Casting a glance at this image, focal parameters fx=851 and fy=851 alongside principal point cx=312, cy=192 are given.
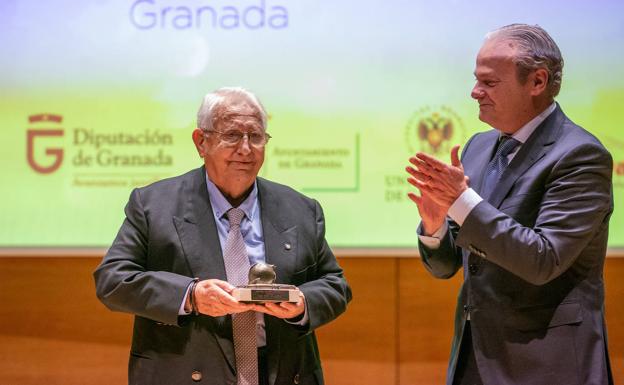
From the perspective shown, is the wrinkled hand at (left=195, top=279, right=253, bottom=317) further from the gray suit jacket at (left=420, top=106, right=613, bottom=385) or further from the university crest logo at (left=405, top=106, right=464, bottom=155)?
the university crest logo at (left=405, top=106, right=464, bottom=155)

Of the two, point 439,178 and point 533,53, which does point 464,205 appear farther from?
point 533,53

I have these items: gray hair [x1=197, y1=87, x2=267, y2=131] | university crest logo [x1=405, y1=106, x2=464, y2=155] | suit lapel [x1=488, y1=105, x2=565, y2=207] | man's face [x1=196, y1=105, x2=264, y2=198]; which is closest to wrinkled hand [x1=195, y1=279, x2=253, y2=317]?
man's face [x1=196, y1=105, x2=264, y2=198]

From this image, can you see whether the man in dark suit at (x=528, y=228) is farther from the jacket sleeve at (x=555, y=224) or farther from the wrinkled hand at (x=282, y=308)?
the wrinkled hand at (x=282, y=308)

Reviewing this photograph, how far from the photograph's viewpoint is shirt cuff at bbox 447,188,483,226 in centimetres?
216

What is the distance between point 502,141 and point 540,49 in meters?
0.29

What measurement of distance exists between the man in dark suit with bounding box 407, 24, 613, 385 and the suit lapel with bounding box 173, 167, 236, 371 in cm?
58

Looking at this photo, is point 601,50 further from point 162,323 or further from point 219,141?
point 162,323

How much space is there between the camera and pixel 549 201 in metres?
2.18

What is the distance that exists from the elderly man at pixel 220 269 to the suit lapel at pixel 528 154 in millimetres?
553

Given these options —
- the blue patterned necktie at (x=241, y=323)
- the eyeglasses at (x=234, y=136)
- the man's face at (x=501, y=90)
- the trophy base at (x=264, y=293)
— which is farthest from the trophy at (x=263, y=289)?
the man's face at (x=501, y=90)

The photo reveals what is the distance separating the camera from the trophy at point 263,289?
2166 millimetres

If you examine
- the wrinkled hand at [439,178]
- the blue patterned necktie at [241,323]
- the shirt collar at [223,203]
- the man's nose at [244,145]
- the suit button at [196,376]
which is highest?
the man's nose at [244,145]

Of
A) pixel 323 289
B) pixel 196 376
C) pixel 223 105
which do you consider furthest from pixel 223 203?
pixel 196 376

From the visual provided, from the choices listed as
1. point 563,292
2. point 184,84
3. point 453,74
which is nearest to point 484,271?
point 563,292
